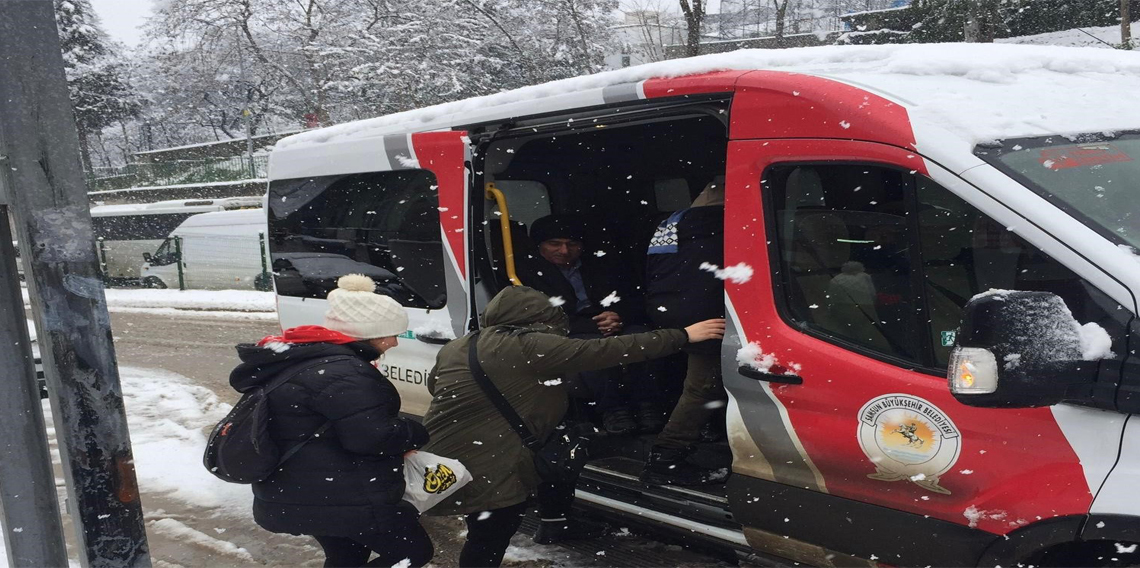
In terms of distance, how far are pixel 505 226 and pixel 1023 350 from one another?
290 cm

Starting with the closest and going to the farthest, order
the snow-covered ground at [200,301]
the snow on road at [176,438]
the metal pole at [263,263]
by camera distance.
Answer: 1. the snow on road at [176,438]
2. the snow-covered ground at [200,301]
3. the metal pole at [263,263]

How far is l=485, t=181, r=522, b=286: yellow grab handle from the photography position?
4555mm

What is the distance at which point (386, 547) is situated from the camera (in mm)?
3111

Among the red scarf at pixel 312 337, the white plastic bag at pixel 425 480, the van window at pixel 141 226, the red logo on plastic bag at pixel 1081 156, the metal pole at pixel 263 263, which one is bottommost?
the metal pole at pixel 263 263

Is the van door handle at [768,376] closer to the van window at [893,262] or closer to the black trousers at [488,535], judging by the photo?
the van window at [893,262]

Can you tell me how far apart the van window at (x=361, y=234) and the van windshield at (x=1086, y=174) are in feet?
9.01

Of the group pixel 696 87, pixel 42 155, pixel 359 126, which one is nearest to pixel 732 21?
pixel 359 126

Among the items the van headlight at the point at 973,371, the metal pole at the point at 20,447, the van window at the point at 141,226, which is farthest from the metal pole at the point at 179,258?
the van headlight at the point at 973,371

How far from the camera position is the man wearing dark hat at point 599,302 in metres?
4.75

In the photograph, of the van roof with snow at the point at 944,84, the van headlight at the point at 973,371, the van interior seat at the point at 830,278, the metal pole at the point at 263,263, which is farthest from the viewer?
the metal pole at the point at 263,263

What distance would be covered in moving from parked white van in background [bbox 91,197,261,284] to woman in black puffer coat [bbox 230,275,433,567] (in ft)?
67.1

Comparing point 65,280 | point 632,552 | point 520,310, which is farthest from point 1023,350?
point 632,552

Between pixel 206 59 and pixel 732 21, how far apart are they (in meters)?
15.8

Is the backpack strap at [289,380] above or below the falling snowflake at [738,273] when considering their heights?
below
